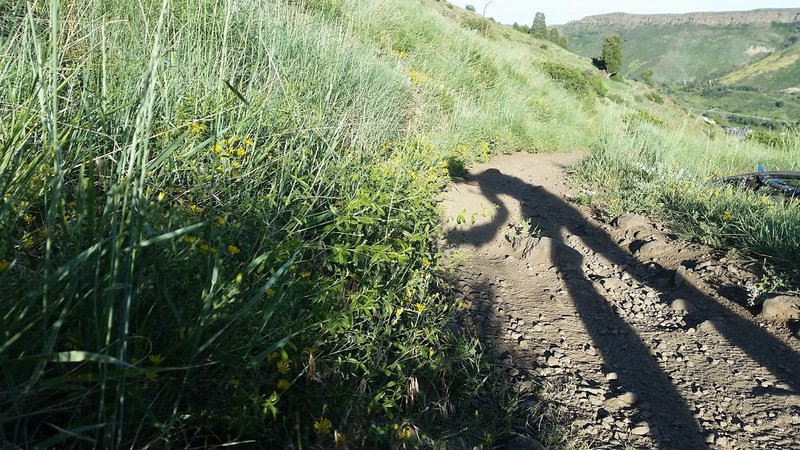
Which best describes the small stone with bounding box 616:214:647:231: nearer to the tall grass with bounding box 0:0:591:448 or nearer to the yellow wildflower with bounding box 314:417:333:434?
the tall grass with bounding box 0:0:591:448

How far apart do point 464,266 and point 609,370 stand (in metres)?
1.25

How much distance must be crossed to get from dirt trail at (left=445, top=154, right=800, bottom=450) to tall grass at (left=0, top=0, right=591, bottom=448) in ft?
1.55

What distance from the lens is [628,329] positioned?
3.25 meters

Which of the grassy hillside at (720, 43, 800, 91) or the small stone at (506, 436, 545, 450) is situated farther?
the grassy hillside at (720, 43, 800, 91)

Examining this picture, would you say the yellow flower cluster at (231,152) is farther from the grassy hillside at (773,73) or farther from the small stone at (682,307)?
the grassy hillside at (773,73)

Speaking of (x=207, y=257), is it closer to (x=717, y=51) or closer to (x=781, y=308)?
(x=781, y=308)

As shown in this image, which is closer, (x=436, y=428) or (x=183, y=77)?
(x=436, y=428)

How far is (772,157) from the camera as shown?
26.0 feet

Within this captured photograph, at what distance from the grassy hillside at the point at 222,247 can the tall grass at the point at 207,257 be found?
0.4 inches

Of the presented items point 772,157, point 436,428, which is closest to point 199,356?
point 436,428

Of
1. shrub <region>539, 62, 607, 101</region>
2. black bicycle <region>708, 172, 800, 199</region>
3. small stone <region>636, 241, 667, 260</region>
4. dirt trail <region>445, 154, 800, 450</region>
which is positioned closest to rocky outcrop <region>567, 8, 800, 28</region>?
shrub <region>539, 62, 607, 101</region>

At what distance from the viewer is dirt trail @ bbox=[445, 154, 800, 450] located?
2395mm

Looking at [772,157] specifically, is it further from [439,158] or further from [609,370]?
[609,370]

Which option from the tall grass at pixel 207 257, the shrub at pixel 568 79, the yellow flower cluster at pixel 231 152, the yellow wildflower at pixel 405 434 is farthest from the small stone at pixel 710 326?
the shrub at pixel 568 79
